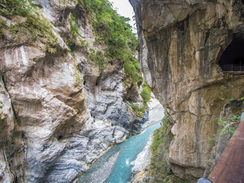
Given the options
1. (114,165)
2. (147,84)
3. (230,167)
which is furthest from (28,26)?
(114,165)

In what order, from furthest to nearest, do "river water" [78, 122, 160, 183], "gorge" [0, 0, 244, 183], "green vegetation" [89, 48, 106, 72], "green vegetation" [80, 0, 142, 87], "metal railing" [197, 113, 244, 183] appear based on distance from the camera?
"green vegetation" [80, 0, 142, 87] → "green vegetation" [89, 48, 106, 72] → "river water" [78, 122, 160, 183] → "gorge" [0, 0, 244, 183] → "metal railing" [197, 113, 244, 183]

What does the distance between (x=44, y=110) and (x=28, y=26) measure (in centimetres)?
513

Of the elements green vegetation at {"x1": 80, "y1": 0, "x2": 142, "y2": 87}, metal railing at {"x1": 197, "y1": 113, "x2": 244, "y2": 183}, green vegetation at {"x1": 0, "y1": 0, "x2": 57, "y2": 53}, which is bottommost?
metal railing at {"x1": 197, "y1": 113, "x2": 244, "y2": 183}

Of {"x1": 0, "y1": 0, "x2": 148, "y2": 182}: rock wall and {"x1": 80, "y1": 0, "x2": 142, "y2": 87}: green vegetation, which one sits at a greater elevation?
{"x1": 80, "y1": 0, "x2": 142, "y2": 87}: green vegetation

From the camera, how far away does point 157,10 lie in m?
5.46

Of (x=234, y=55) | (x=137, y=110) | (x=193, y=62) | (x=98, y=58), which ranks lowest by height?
(x=137, y=110)

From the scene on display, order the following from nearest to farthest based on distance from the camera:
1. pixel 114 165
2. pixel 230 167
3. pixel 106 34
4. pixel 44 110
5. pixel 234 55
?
pixel 230 167 → pixel 234 55 → pixel 44 110 → pixel 114 165 → pixel 106 34

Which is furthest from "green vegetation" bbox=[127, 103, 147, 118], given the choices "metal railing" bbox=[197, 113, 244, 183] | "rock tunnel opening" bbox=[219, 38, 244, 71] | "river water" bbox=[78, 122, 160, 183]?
"metal railing" bbox=[197, 113, 244, 183]

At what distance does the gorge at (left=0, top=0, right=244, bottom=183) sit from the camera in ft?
16.4

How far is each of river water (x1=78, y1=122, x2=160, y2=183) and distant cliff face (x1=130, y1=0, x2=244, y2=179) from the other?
4.85 metres

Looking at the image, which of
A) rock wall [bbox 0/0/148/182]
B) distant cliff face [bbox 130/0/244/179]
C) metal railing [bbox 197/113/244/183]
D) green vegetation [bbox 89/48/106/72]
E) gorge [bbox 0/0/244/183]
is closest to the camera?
metal railing [bbox 197/113/244/183]

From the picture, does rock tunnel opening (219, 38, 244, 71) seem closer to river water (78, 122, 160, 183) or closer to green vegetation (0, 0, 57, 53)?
river water (78, 122, 160, 183)

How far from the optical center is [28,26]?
7402 millimetres

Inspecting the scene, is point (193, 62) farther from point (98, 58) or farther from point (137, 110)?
point (137, 110)
